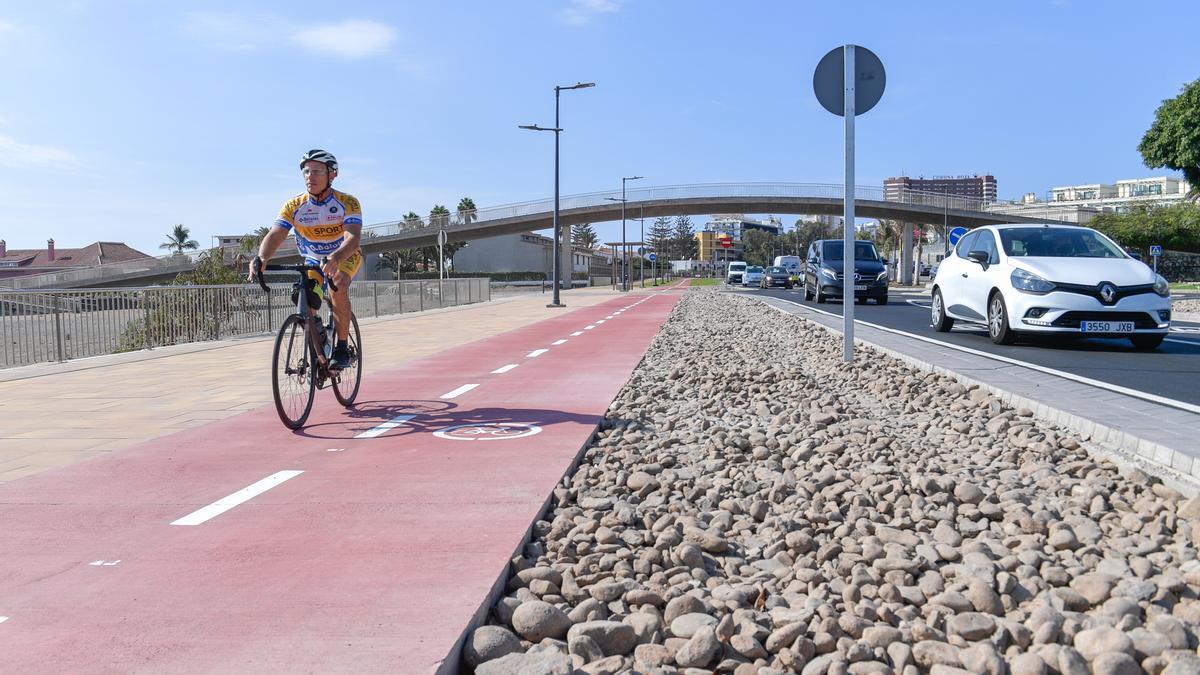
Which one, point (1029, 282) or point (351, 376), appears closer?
point (351, 376)

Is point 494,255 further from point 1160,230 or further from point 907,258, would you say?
point 1160,230

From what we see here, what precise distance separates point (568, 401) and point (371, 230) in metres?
67.3

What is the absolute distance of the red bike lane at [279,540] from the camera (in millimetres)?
2705

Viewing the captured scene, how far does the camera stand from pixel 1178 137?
51.8m

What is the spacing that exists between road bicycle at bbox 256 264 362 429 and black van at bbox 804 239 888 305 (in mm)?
21347

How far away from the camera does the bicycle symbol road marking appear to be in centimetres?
611

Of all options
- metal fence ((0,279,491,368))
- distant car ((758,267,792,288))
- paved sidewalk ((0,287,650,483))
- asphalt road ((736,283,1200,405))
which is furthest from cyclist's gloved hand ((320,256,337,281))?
distant car ((758,267,792,288))

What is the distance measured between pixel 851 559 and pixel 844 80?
7220mm

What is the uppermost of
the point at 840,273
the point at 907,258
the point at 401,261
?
the point at 401,261

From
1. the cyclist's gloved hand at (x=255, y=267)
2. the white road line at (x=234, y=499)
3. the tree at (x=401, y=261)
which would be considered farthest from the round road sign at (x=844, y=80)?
the tree at (x=401, y=261)

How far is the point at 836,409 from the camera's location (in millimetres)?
7102

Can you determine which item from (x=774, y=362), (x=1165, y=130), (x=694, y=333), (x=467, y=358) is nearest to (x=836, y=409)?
(x=774, y=362)

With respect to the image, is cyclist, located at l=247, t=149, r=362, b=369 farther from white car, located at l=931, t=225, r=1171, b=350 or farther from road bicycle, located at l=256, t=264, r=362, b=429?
white car, located at l=931, t=225, r=1171, b=350

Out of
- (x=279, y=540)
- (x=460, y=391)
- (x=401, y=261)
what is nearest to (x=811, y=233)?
(x=401, y=261)
